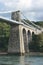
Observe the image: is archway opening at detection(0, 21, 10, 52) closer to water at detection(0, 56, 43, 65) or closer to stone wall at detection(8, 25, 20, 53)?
stone wall at detection(8, 25, 20, 53)

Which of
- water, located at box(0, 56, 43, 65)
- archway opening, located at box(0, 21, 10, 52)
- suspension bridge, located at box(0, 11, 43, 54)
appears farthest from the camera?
archway opening, located at box(0, 21, 10, 52)

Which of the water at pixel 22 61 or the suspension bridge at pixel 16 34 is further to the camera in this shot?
the suspension bridge at pixel 16 34

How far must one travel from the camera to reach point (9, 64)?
127 feet

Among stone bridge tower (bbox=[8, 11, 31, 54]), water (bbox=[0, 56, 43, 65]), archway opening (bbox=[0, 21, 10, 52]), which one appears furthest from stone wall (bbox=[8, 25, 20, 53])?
water (bbox=[0, 56, 43, 65])

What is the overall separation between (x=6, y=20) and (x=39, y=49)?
8.22 metres

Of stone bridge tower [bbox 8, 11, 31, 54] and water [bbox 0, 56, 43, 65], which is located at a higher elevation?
stone bridge tower [bbox 8, 11, 31, 54]

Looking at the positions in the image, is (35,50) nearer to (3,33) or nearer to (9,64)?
(3,33)

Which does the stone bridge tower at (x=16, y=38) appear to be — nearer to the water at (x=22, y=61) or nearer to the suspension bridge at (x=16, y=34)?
the suspension bridge at (x=16, y=34)

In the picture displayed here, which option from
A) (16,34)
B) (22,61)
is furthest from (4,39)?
(22,61)

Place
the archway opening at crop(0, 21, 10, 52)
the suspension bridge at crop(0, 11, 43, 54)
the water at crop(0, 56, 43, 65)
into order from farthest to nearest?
the archway opening at crop(0, 21, 10, 52) → the suspension bridge at crop(0, 11, 43, 54) → the water at crop(0, 56, 43, 65)

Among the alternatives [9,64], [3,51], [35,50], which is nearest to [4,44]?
[3,51]

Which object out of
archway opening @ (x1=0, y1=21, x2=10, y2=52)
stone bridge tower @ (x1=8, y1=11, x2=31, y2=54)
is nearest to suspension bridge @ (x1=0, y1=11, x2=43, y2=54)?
stone bridge tower @ (x1=8, y1=11, x2=31, y2=54)

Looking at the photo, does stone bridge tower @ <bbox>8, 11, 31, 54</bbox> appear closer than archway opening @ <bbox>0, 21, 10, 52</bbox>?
Yes

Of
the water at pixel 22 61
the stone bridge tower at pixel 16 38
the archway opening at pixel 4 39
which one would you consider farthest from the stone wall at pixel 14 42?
the water at pixel 22 61
